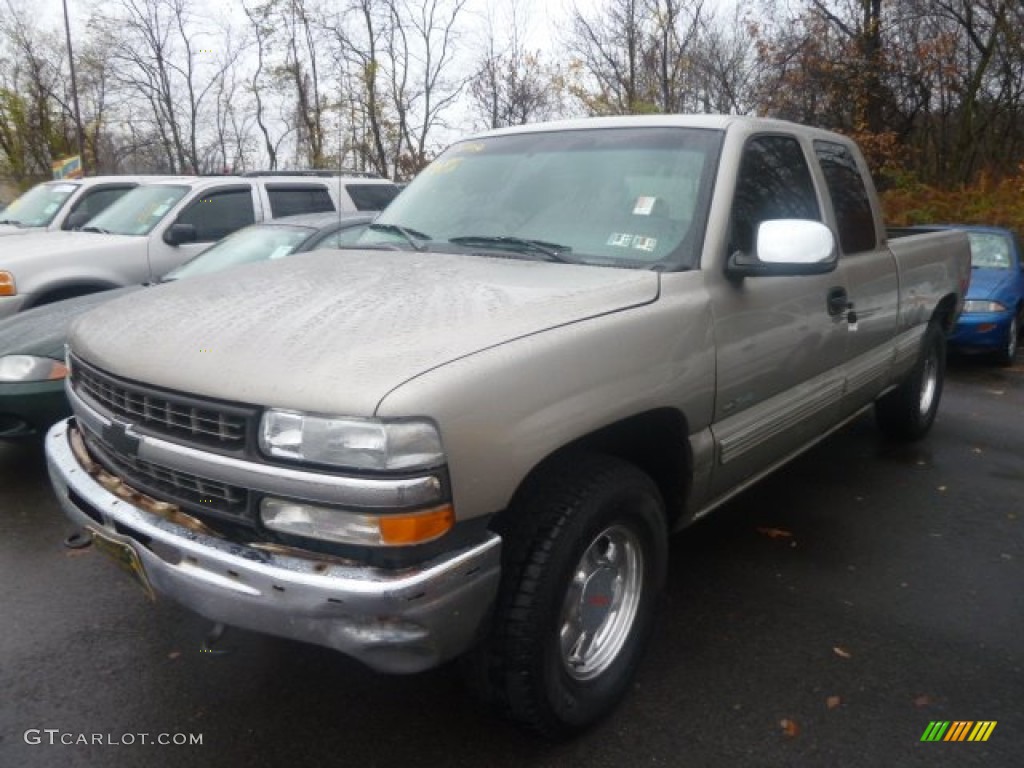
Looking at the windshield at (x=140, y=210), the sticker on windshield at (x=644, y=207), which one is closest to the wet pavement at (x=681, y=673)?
the sticker on windshield at (x=644, y=207)

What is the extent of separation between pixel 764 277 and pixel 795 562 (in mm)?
1452

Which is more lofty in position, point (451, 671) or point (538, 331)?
point (538, 331)

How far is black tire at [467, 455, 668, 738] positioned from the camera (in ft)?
7.30

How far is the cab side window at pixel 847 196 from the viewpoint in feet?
12.8

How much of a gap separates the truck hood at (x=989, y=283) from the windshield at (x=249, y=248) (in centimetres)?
672

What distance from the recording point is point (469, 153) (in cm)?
375

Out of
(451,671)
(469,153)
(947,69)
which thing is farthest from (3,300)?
(947,69)

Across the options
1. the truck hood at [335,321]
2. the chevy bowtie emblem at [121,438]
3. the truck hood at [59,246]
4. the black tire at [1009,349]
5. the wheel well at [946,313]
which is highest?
the truck hood at [59,246]

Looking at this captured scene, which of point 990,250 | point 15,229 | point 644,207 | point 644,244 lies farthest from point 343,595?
point 990,250

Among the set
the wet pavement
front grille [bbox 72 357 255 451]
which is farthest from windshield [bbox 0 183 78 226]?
front grille [bbox 72 357 255 451]

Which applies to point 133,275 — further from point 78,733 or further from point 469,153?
point 78,733

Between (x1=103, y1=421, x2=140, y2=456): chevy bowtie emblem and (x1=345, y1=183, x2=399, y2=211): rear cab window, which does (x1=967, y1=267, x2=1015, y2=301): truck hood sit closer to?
(x1=345, y1=183, x2=399, y2=211): rear cab window

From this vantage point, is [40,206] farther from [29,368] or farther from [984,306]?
[984,306]

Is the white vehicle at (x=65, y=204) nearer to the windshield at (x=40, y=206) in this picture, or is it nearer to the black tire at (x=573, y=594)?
the windshield at (x=40, y=206)
